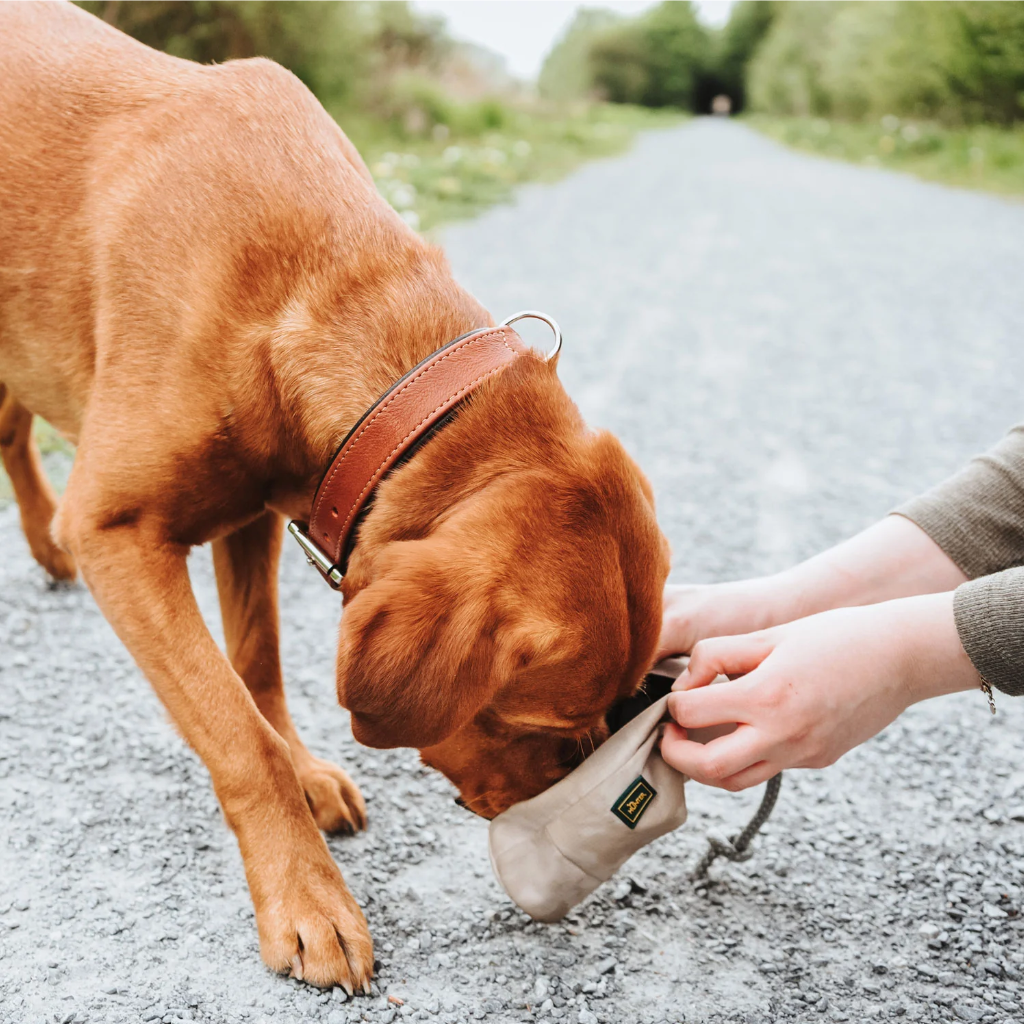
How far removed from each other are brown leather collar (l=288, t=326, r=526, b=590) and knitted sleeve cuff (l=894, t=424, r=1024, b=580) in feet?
4.31

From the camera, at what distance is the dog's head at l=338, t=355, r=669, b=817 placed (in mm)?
1798

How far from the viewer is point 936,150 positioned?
2002 cm

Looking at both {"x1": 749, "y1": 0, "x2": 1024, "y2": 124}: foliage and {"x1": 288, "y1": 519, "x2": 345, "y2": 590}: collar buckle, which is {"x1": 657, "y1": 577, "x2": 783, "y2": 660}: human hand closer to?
{"x1": 288, "y1": 519, "x2": 345, "y2": 590}: collar buckle

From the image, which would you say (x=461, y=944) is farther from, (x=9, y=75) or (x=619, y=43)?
(x=619, y=43)

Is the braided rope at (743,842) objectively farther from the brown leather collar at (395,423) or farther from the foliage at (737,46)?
the foliage at (737,46)

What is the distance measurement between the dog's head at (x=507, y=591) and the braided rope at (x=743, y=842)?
1.64 ft

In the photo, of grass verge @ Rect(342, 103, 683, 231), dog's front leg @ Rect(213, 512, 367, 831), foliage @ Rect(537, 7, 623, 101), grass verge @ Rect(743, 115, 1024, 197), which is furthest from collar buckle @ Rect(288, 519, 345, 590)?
foliage @ Rect(537, 7, 623, 101)

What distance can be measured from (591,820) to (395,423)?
2.94 feet

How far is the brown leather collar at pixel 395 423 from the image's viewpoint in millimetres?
2025

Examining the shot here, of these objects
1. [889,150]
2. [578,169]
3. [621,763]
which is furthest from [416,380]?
[889,150]

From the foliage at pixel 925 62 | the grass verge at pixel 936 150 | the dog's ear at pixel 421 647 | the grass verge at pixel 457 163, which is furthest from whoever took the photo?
the foliage at pixel 925 62

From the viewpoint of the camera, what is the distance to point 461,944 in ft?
7.23

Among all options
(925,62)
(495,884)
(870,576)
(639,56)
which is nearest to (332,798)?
(495,884)

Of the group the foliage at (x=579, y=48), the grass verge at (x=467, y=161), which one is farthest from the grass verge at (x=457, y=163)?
the foliage at (x=579, y=48)
